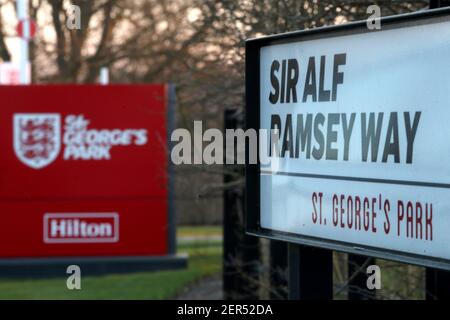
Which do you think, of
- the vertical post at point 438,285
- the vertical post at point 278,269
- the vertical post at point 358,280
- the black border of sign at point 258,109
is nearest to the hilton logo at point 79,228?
the vertical post at point 278,269

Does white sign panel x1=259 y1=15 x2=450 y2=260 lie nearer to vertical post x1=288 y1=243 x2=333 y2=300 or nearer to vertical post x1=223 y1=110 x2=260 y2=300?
vertical post x1=288 y1=243 x2=333 y2=300

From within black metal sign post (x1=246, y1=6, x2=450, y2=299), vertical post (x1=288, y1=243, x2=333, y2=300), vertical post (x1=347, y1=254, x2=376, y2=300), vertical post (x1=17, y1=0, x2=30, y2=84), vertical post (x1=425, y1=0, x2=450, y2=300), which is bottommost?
vertical post (x1=347, y1=254, x2=376, y2=300)

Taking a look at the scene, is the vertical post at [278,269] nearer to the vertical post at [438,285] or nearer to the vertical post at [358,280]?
the vertical post at [358,280]

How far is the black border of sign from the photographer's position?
129 inches

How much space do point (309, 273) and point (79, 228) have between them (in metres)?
9.33

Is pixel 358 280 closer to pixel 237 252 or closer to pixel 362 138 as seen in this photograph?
pixel 362 138

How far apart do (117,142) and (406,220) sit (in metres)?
10.1

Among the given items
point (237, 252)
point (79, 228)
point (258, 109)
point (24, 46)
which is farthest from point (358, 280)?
point (24, 46)

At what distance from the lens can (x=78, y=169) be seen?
1327 cm

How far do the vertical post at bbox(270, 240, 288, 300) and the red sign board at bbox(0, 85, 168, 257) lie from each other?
15.5 feet

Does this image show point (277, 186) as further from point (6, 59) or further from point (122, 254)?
point (6, 59)

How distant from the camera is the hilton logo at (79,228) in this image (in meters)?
13.1

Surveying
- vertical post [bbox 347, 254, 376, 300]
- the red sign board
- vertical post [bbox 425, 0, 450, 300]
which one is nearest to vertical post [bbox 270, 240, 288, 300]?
vertical post [bbox 347, 254, 376, 300]

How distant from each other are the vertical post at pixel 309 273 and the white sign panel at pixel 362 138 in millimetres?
123
